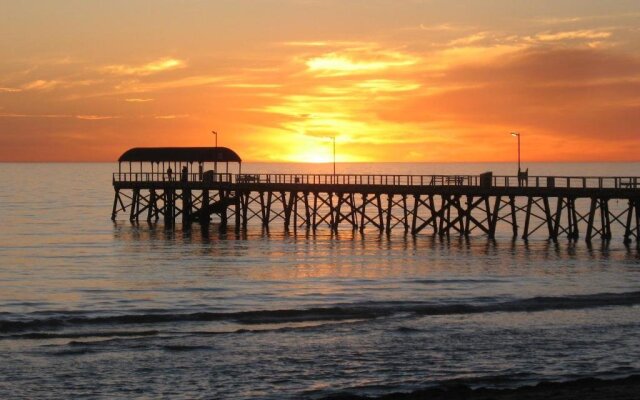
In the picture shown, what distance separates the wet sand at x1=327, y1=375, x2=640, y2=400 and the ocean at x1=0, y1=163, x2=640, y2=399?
1248mm

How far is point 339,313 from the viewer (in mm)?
32000

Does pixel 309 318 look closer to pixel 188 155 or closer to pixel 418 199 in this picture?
pixel 418 199

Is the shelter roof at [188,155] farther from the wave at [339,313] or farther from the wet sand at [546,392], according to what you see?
the wet sand at [546,392]

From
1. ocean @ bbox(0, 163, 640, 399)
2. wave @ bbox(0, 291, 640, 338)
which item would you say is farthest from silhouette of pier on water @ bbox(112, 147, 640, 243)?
wave @ bbox(0, 291, 640, 338)

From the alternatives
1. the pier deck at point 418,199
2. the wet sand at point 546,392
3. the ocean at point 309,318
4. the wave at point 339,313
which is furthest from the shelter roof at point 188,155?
the wet sand at point 546,392

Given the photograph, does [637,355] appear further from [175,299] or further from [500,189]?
[500,189]

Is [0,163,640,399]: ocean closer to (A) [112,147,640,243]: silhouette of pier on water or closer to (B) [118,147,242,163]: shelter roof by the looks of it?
(A) [112,147,640,243]: silhouette of pier on water

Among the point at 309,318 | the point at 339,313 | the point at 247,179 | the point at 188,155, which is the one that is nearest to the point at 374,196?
the point at 247,179

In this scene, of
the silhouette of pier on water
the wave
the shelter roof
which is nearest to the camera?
the wave

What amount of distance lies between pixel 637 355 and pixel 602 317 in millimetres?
5867

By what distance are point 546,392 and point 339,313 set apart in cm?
1266

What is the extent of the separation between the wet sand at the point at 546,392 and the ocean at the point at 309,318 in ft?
4.09

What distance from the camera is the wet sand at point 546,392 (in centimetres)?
1938

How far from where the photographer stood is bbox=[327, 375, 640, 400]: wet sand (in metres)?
19.4
